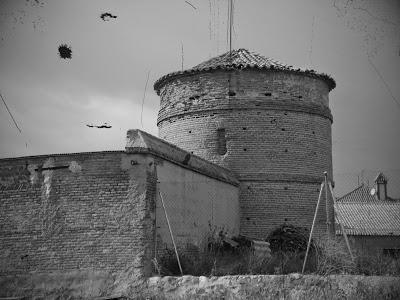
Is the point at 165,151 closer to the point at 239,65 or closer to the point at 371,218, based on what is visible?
the point at 239,65

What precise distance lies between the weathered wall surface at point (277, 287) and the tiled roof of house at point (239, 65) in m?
9.00

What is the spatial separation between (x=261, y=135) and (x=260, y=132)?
0.34 feet

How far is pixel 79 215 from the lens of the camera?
13.8m

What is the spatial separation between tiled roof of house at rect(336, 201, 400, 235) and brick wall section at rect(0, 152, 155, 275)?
22.1 m

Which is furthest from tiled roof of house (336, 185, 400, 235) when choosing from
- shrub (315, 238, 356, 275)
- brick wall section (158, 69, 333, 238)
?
shrub (315, 238, 356, 275)

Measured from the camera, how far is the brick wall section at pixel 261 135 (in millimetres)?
19469

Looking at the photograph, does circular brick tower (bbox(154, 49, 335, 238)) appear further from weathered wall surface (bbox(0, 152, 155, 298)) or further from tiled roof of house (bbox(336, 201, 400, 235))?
tiled roof of house (bbox(336, 201, 400, 235))

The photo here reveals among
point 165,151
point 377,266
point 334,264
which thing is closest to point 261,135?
point 165,151

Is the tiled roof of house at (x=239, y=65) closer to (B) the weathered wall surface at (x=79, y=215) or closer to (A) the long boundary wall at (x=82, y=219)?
(A) the long boundary wall at (x=82, y=219)

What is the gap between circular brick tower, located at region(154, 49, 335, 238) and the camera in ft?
63.9

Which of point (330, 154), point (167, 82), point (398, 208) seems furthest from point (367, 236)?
point (167, 82)

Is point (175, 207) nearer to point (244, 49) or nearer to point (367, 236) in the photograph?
point (244, 49)

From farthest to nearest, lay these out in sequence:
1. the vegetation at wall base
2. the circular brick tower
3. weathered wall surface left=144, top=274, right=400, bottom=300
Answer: the circular brick tower
the vegetation at wall base
weathered wall surface left=144, top=274, right=400, bottom=300

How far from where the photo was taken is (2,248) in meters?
14.3
